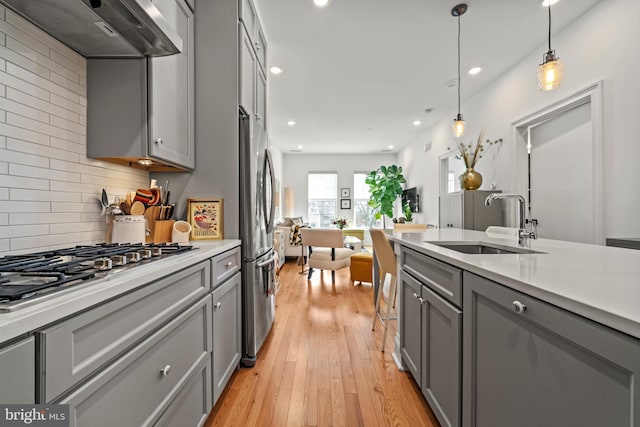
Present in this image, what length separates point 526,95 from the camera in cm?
322

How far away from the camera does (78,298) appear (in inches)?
25.3

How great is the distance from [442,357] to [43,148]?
1994 mm

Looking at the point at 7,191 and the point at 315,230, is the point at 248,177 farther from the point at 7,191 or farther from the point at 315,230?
the point at 315,230

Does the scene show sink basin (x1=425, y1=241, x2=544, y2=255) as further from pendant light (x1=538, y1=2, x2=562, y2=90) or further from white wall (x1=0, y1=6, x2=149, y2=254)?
white wall (x1=0, y1=6, x2=149, y2=254)

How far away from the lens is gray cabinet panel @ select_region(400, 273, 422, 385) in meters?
1.61

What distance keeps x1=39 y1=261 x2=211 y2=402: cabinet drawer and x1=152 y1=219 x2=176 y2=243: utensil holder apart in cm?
73

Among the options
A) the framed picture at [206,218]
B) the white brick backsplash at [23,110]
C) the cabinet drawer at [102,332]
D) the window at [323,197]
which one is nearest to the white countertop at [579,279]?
the cabinet drawer at [102,332]

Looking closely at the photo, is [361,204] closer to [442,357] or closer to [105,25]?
[442,357]

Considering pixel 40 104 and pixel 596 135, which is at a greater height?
pixel 596 135

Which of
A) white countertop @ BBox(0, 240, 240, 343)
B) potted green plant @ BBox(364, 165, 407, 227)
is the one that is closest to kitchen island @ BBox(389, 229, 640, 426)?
white countertop @ BBox(0, 240, 240, 343)

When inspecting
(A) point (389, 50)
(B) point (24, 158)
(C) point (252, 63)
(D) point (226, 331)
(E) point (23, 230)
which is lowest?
(D) point (226, 331)

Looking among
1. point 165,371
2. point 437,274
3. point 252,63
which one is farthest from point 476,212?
point 165,371

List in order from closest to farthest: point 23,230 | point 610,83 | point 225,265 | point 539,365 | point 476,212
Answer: point 539,365
point 23,230
point 225,265
point 610,83
point 476,212

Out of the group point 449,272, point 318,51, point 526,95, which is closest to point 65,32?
point 449,272
